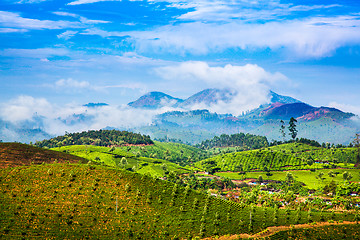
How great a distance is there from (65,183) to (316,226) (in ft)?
235

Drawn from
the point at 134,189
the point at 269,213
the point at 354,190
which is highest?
the point at 134,189

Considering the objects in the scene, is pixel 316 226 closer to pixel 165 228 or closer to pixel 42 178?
pixel 165 228

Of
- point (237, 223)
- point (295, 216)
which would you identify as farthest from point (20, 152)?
point (295, 216)

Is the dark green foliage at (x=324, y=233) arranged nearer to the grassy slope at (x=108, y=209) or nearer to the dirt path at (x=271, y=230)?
the dirt path at (x=271, y=230)

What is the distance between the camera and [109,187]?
288ft

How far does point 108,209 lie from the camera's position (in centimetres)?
7750

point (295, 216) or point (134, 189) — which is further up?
point (134, 189)

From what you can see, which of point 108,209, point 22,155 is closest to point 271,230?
point 108,209

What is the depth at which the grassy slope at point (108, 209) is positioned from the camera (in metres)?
68.4

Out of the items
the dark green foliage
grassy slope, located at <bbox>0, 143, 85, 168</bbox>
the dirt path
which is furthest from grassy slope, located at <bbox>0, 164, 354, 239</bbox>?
grassy slope, located at <bbox>0, 143, 85, 168</bbox>

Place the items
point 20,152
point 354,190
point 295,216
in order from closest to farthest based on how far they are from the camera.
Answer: point 295,216
point 20,152
point 354,190

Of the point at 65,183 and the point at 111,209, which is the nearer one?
the point at 111,209

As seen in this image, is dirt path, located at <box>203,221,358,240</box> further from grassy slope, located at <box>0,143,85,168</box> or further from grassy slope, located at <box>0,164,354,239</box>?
grassy slope, located at <box>0,143,85,168</box>

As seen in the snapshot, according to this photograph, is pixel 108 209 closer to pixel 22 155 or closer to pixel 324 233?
pixel 324 233
